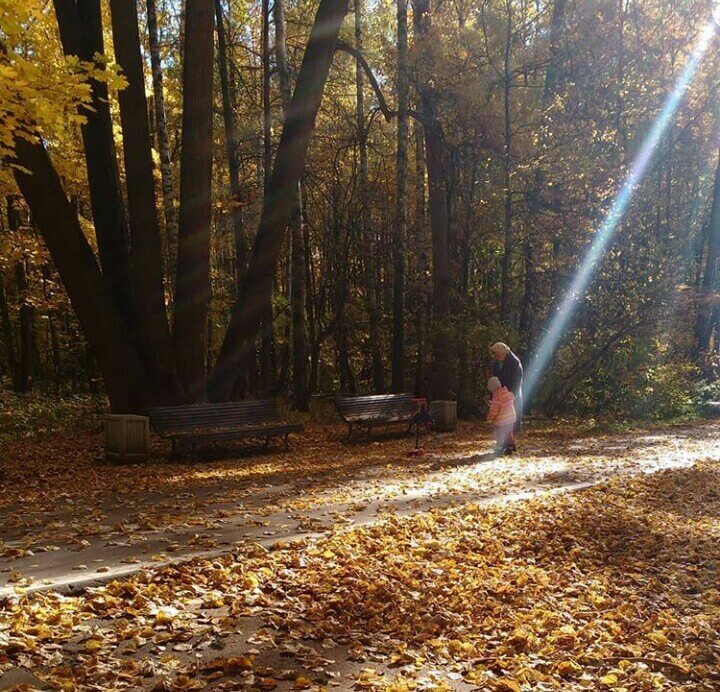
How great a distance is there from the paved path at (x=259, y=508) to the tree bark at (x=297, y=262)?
5.20 m

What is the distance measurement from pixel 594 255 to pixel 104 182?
11553 millimetres

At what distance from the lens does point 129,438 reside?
9.80 m

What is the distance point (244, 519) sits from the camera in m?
6.41

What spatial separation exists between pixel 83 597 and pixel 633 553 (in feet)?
14.2

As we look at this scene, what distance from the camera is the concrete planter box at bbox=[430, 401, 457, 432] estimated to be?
1406 cm

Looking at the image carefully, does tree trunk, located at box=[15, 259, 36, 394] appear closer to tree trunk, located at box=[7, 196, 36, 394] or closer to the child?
tree trunk, located at box=[7, 196, 36, 394]

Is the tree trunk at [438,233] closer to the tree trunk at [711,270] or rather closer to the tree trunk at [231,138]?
the tree trunk at [231,138]

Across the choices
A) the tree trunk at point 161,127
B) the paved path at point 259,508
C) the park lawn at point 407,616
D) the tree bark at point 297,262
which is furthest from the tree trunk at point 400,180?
the park lawn at point 407,616

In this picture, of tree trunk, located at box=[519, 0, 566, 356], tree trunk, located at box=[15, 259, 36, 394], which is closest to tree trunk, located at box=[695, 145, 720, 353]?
tree trunk, located at box=[519, 0, 566, 356]

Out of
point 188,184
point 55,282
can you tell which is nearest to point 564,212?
point 188,184

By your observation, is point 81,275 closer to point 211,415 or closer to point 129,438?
point 129,438

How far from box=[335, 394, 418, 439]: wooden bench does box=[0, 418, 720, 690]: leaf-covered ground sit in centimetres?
474

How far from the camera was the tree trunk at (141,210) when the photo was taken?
1140 centimetres

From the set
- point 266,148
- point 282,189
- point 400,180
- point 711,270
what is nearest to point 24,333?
point 266,148
